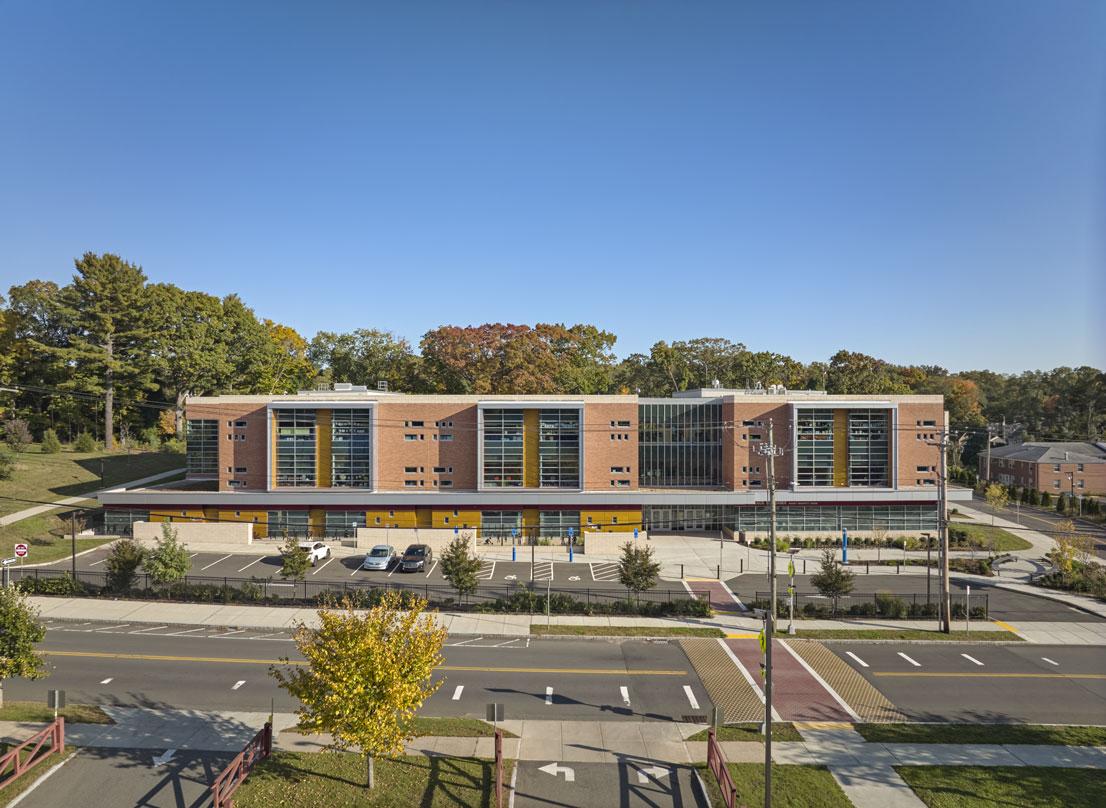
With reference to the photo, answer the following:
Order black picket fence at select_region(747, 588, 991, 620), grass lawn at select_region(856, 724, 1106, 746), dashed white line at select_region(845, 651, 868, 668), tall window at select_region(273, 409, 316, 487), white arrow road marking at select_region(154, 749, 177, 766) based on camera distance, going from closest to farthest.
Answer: white arrow road marking at select_region(154, 749, 177, 766), grass lawn at select_region(856, 724, 1106, 746), dashed white line at select_region(845, 651, 868, 668), black picket fence at select_region(747, 588, 991, 620), tall window at select_region(273, 409, 316, 487)

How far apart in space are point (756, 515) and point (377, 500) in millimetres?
28116

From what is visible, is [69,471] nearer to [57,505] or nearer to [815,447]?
[57,505]

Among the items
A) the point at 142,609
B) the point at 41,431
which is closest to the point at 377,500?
the point at 142,609

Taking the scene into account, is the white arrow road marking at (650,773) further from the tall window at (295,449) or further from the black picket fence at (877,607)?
the tall window at (295,449)

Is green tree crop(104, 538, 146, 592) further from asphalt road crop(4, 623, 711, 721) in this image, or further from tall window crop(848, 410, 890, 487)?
tall window crop(848, 410, 890, 487)

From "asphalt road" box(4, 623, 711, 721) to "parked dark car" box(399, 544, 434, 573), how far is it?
1199cm

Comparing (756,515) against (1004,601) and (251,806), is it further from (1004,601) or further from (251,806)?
(251,806)

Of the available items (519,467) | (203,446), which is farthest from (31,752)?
(203,446)

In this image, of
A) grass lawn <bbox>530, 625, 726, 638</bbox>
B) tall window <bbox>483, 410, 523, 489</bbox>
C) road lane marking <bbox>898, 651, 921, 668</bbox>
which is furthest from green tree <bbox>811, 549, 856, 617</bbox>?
tall window <bbox>483, 410, 523, 489</bbox>

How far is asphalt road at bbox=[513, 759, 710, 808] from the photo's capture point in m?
15.5

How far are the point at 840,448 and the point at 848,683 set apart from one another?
1208 inches

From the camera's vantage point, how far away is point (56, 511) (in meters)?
48.9

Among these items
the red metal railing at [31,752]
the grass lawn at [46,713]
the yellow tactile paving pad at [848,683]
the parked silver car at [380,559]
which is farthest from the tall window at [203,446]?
the yellow tactile paving pad at [848,683]

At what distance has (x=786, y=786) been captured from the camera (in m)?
16.1
